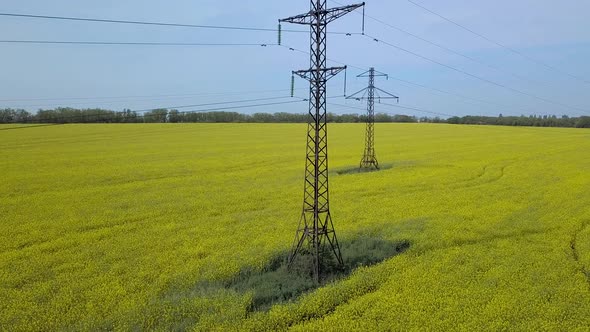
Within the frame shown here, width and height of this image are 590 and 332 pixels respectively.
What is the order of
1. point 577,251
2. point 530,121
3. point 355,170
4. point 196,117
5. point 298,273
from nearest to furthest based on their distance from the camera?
1. point 298,273
2. point 577,251
3. point 355,170
4. point 196,117
5. point 530,121

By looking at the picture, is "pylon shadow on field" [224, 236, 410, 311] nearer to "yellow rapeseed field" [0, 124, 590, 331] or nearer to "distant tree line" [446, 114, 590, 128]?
"yellow rapeseed field" [0, 124, 590, 331]

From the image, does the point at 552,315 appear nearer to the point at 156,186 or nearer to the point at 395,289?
the point at 395,289

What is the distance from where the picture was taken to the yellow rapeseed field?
11.9 m

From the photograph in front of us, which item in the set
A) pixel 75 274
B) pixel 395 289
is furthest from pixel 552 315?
pixel 75 274

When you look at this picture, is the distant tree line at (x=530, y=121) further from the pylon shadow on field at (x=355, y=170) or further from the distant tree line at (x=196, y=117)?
the pylon shadow on field at (x=355, y=170)

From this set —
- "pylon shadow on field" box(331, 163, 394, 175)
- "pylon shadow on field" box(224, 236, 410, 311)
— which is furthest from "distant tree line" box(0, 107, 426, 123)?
"pylon shadow on field" box(224, 236, 410, 311)

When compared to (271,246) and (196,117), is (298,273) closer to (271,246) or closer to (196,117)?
(271,246)

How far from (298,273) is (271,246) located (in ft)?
9.43

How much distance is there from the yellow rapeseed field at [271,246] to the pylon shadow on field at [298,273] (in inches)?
15.2

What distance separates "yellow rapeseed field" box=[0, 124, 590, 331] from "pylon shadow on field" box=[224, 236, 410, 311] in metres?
0.39

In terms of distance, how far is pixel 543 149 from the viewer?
58.3m

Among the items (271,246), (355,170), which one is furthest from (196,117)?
(271,246)

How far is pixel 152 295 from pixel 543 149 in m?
58.9

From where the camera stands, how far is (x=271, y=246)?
17.4m
